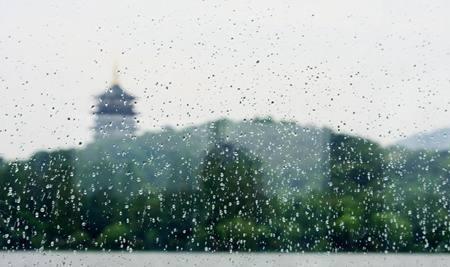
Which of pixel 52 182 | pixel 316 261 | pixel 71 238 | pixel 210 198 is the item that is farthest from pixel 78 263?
pixel 316 261

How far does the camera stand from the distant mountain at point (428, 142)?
771 centimetres

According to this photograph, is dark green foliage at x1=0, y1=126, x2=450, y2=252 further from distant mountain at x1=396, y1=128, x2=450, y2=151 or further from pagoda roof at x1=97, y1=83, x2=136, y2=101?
pagoda roof at x1=97, y1=83, x2=136, y2=101

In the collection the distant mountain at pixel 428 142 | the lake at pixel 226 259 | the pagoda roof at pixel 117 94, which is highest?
the pagoda roof at pixel 117 94

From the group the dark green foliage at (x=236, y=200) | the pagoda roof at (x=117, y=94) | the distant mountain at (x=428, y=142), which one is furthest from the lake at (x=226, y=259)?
the pagoda roof at (x=117, y=94)

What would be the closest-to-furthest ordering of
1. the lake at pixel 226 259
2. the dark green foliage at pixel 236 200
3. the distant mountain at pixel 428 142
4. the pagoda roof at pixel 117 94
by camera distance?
the lake at pixel 226 259 < the dark green foliage at pixel 236 200 < the pagoda roof at pixel 117 94 < the distant mountain at pixel 428 142

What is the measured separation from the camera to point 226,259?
26.8 ft

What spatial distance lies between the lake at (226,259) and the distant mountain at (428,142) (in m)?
1.08

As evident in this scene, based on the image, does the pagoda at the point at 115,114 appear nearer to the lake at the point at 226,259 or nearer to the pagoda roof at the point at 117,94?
the pagoda roof at the point at 117,94

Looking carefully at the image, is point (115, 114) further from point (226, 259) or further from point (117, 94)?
point (226, 259)

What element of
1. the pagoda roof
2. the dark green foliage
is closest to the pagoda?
the pagoda roof

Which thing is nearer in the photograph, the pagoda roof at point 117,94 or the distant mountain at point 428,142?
the pagoda roof at point 117,94

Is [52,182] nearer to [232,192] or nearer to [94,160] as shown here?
[94,160]

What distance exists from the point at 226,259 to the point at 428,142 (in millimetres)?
2420

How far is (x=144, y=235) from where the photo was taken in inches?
298
